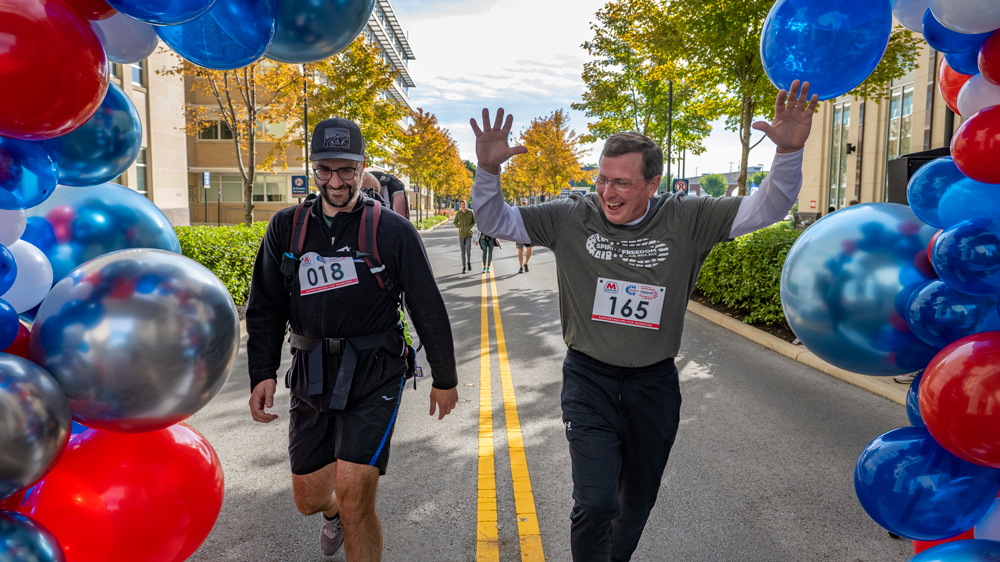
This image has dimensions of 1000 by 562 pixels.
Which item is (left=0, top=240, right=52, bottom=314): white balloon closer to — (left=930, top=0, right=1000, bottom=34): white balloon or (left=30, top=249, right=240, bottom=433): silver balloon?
(left=30, top=249, right=240, bottom=433): silver balloon

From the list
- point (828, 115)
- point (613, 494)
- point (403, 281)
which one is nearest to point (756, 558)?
point (613, 494)

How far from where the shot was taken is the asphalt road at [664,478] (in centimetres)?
349

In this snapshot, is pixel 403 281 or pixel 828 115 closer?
pixel 403 281

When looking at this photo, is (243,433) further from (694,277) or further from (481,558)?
(694,277)

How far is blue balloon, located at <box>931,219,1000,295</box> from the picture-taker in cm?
181

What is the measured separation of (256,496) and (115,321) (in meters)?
2.95

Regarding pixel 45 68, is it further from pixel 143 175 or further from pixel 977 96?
pixel 143 175

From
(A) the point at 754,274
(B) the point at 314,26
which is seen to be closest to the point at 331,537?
(B) the point at 314,26

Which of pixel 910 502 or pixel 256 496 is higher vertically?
pixel 910 502

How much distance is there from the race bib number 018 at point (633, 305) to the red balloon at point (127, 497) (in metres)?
1.82

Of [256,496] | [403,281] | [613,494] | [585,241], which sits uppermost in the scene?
[585,241]

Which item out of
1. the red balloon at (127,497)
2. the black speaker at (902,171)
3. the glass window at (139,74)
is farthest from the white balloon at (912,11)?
the glass window at (139,74)

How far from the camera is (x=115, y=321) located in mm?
1502

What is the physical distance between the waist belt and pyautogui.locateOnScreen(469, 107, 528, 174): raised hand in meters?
0.93
